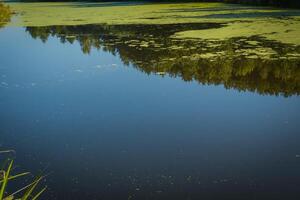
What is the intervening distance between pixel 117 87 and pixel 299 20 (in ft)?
32.0

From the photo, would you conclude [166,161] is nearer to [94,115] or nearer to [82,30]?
[94,115]

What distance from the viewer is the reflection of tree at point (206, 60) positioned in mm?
7996

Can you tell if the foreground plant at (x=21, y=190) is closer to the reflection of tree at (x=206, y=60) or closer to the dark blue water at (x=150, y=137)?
the dark blue water at (x=150, y=137)

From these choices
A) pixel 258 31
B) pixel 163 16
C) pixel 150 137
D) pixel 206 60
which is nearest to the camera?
pixel 150 137

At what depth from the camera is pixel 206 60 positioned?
9.49 metres

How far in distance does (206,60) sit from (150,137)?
14.8ft

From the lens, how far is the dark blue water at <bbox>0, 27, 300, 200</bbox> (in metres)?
4.11

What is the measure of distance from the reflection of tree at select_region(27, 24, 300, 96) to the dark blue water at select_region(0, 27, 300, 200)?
464mm

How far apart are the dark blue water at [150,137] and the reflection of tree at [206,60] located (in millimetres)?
464

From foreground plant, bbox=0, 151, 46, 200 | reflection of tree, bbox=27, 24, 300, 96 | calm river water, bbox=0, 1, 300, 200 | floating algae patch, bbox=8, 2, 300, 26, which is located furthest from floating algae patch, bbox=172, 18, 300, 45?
foreground plant, bbox=0, 151, 46, 200

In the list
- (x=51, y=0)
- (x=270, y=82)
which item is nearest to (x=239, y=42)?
(x=270, y=82)

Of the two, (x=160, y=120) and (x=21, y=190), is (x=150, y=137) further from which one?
(x=21, y=190)

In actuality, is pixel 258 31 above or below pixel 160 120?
above

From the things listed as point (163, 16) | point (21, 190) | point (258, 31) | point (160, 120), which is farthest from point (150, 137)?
point (163, 16)
